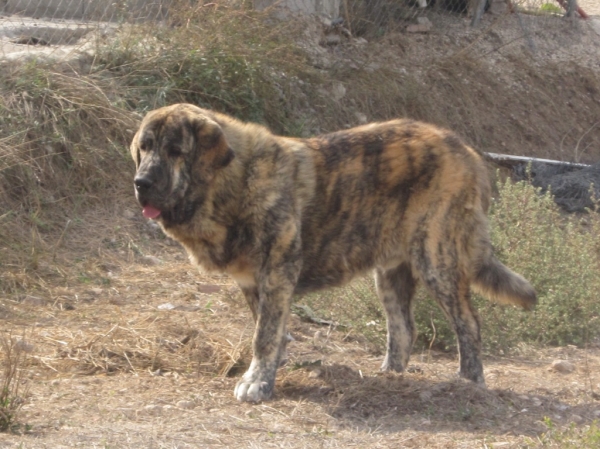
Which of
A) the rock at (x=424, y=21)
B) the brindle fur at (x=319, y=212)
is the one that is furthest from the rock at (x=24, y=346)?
the rock at (x=424, y=21)

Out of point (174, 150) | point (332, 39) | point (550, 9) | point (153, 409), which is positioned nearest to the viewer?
point (153, 409)

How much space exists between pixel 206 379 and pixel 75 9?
573 cm

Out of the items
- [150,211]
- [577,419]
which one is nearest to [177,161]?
[150,211]

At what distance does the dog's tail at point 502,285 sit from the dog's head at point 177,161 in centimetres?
164

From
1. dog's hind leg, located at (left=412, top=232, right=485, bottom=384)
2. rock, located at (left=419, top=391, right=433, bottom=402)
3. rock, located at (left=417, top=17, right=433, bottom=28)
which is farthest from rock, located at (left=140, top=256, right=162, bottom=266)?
rock, located at (left=417, top=17, right=433, bottom=28)

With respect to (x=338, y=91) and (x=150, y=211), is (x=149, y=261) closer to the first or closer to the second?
(x=150, y=211)

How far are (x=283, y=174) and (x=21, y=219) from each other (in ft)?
10.7

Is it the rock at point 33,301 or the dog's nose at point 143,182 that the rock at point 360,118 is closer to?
the rock at point 33,301

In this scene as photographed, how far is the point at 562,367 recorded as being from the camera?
6.38m

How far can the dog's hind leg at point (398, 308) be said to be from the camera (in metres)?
6.29

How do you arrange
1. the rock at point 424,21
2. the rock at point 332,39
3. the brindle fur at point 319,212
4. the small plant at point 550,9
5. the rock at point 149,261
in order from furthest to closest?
the small plant at point 550,9 → the rock at point 424,21 → the rock at point 332,39 → the rock at point 149,261 → the brindle fur at point 319,212

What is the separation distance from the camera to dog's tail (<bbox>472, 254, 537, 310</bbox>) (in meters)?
5.97

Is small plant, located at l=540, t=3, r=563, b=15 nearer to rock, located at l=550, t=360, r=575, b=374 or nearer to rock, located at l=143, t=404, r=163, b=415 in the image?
rock, located at l=550, t=360, r=575, b=374

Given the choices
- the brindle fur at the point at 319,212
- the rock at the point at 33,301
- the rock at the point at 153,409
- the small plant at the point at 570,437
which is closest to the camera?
the small plant at the point at 570,437
